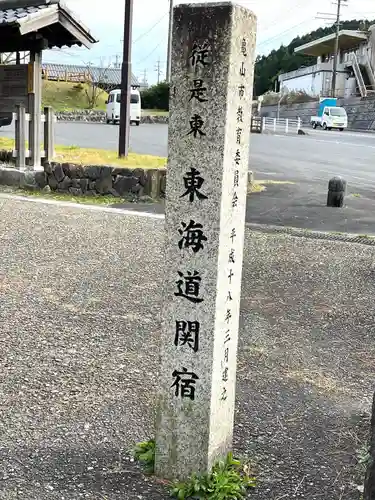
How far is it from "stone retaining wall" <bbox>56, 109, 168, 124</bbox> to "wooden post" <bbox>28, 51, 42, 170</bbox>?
27047 millimetres

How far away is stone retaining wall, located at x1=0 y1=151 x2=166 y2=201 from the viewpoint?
949 cm

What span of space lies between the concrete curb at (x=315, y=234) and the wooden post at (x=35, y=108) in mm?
4540

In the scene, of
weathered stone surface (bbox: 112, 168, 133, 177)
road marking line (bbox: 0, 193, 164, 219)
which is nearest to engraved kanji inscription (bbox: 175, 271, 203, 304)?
road marking line (bbox: 0, 193, 164, 219)

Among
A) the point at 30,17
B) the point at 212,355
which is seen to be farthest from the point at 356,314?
the point at 30,17

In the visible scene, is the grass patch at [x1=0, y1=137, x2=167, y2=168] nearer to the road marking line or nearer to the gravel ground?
the road marking line

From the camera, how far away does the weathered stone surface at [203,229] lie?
91.0 inches

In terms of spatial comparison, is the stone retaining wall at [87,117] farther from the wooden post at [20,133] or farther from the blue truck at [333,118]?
the wooden post at [20,133]

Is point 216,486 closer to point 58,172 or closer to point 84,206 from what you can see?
point 84,206

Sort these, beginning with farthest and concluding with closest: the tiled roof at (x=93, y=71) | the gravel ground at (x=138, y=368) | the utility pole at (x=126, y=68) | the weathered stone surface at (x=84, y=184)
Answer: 1. the tiled roof at (x=93, y=71)
2. the utility pole at (x=126, y=68)
3. the weathered stone surface at (x=84, y=184)
4. the gravel ground at (x=138, y=368)

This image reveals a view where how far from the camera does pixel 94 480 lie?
261 cm

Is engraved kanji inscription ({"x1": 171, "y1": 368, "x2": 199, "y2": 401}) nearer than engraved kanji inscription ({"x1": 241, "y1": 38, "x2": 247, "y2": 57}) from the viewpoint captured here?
No

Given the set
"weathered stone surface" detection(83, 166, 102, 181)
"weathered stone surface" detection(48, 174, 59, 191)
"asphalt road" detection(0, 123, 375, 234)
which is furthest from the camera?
"weathered stone surface" detection(48, 174, 59, 191)

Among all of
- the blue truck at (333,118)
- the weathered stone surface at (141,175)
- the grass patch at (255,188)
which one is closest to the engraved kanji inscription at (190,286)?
the weathered stone surface at (141,175)

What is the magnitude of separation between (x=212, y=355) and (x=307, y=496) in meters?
0.75
